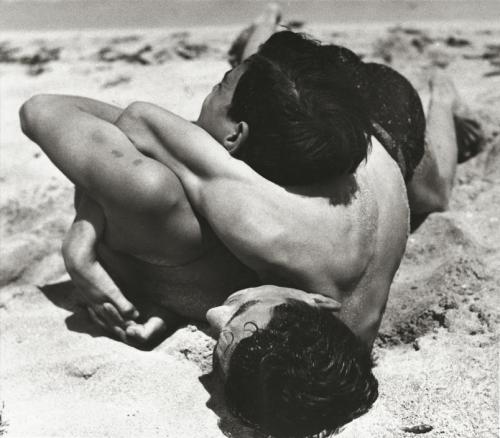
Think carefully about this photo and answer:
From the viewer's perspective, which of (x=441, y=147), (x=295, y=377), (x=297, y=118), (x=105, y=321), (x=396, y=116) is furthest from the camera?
(x=441, y=147)

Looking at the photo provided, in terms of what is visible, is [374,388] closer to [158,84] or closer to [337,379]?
[337,379]

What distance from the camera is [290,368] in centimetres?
197

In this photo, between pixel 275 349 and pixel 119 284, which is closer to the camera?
pixel 275 349

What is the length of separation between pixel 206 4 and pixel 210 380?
4512mm

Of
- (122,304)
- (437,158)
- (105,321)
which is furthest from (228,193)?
(437,158)

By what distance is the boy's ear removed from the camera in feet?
7.63

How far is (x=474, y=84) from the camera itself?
436cm

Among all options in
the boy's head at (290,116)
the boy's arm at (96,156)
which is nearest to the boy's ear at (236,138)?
the boy's head at (290,116)

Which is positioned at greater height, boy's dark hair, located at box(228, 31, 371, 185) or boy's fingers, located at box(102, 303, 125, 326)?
boy's dark hair, located at box(228, 31, 371, 185)

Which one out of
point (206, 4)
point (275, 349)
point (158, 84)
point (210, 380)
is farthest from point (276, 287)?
point (206, 4)

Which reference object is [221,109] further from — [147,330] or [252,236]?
Answer: [147,330]

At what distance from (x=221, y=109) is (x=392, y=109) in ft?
2.85

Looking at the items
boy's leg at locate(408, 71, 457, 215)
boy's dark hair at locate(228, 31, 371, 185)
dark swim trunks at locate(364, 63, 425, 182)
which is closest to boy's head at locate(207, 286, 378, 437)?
boy's dark hair at locate(228, 31, 371, 185)

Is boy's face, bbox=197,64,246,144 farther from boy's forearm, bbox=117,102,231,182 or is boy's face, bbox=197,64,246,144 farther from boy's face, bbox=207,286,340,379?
boy's face, bbox=207,286,340,379
